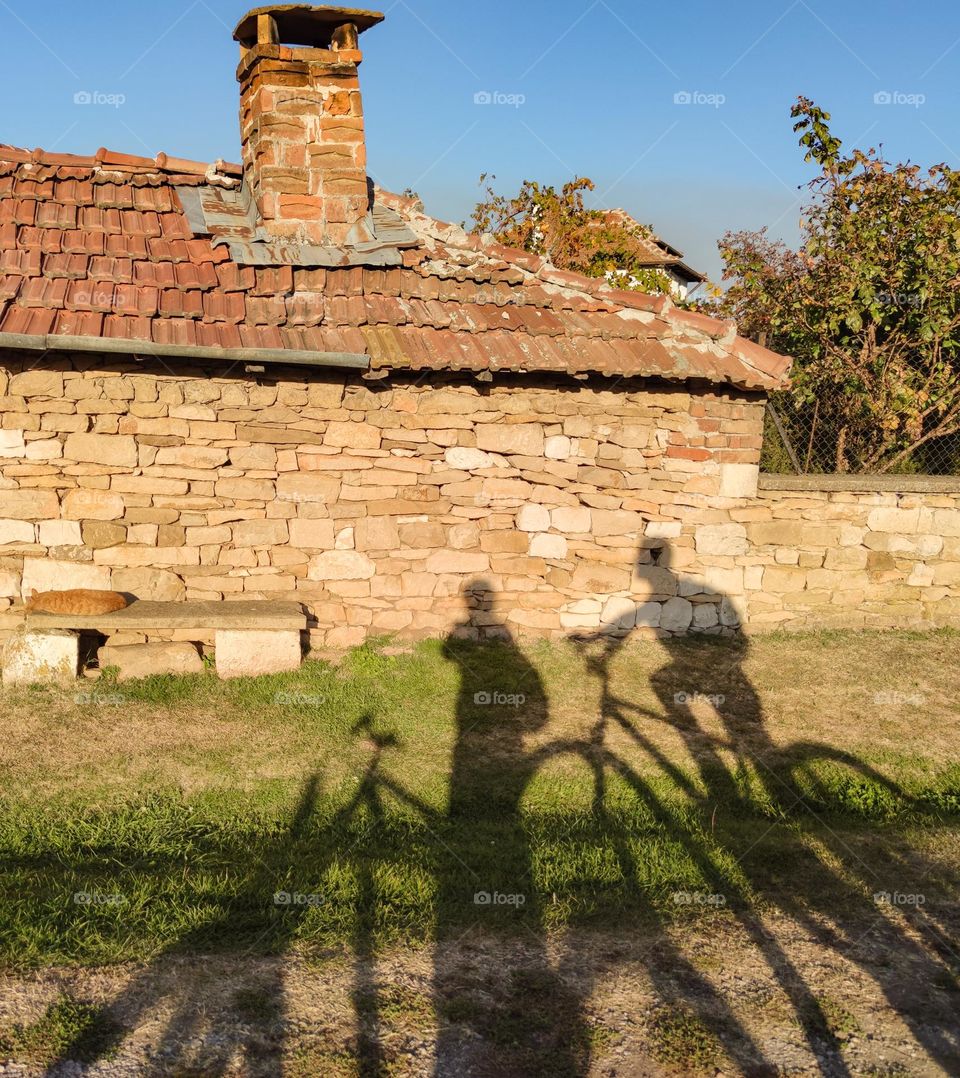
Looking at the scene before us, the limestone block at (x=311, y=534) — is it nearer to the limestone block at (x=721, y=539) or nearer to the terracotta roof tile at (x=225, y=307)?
the terracotta roof tile at (x=225, y=307)

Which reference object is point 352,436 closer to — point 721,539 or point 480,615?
point 480,615

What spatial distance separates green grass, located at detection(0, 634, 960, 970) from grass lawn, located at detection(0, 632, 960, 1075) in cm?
2

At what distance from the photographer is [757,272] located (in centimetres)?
1016

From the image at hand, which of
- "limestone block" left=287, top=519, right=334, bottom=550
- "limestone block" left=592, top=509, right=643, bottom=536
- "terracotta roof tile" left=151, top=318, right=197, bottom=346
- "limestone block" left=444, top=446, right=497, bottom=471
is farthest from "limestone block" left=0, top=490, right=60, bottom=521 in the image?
"limestone block" left=592, top=509, right=643, bottom=536

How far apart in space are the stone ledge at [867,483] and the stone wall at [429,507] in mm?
71

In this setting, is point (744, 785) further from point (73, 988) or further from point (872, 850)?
point (73, 988)

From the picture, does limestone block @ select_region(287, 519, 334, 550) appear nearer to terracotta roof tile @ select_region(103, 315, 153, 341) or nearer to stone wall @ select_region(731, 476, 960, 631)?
terracotta roof tile @ select_region(103, 315, 153, 341)

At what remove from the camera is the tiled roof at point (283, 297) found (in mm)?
6730

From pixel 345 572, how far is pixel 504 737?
1.95 m

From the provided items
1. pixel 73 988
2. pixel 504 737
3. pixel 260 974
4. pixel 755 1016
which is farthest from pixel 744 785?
pixel 73 988

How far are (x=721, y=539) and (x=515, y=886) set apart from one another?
4.28 meters

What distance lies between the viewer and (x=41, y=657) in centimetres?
664

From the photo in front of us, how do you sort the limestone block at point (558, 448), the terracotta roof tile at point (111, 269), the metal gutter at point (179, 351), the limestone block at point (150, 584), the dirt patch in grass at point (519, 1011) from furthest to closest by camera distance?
the limestone block at point (558, 448) → the limestone block at point (150, 584) → the terracotta roof tile at point (111, 269) → the metal gutter at point (179, 351) → the dirt patch in grass at point (519, 1011)

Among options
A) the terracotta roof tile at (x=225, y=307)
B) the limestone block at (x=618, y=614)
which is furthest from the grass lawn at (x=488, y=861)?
the terracotta roof tile at (x=225, y=307)
